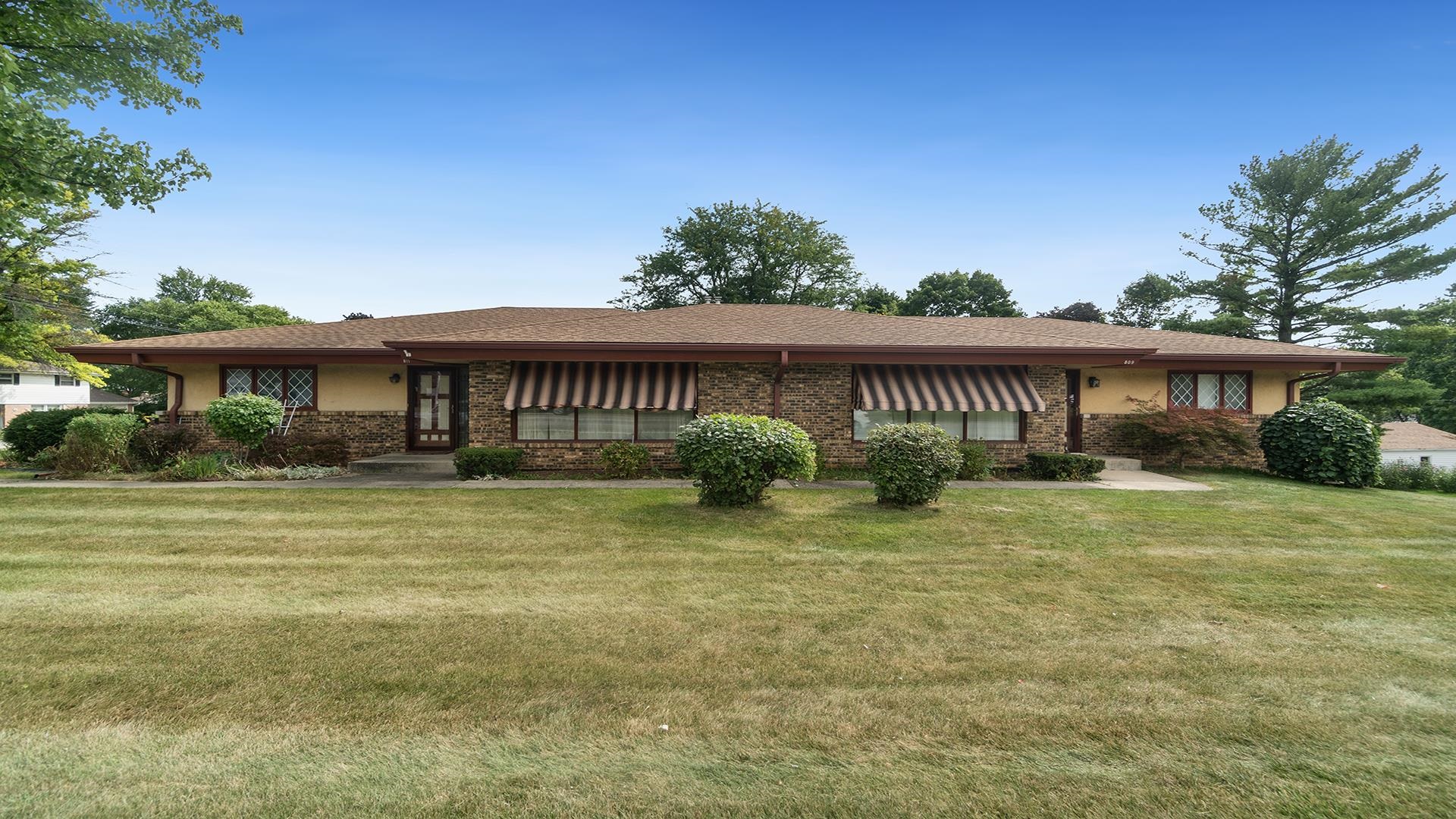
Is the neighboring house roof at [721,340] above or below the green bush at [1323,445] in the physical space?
above

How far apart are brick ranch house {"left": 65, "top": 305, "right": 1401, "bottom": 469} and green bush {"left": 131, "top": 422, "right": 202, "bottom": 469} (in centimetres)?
95

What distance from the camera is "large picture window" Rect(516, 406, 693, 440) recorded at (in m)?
12.2

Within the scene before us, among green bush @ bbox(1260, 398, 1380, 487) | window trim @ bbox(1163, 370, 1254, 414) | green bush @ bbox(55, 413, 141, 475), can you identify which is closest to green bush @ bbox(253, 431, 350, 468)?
green bush @ bbox(55, 413, 141, 475)

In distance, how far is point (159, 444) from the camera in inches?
488

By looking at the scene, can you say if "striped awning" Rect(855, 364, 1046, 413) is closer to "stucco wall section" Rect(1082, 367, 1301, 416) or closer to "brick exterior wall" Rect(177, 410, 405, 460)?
"stucco wall section" Rect(1082, 367, 1301, 416)

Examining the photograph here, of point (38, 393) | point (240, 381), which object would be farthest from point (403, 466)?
point (38, 393)

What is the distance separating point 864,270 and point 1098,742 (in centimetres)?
3791

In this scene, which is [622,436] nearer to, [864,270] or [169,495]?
[169,495]

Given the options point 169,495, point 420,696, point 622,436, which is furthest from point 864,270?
point 420,696

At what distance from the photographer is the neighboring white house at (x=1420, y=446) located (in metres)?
25.9

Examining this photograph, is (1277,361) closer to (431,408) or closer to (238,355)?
(431,408)

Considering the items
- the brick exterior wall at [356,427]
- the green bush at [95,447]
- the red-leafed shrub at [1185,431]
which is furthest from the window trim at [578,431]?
the red-leafed shrub at [1185,431]

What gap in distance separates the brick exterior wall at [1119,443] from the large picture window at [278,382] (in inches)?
739

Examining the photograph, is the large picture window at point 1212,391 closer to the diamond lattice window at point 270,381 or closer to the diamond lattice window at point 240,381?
the diamond lattice window at point 270,381
